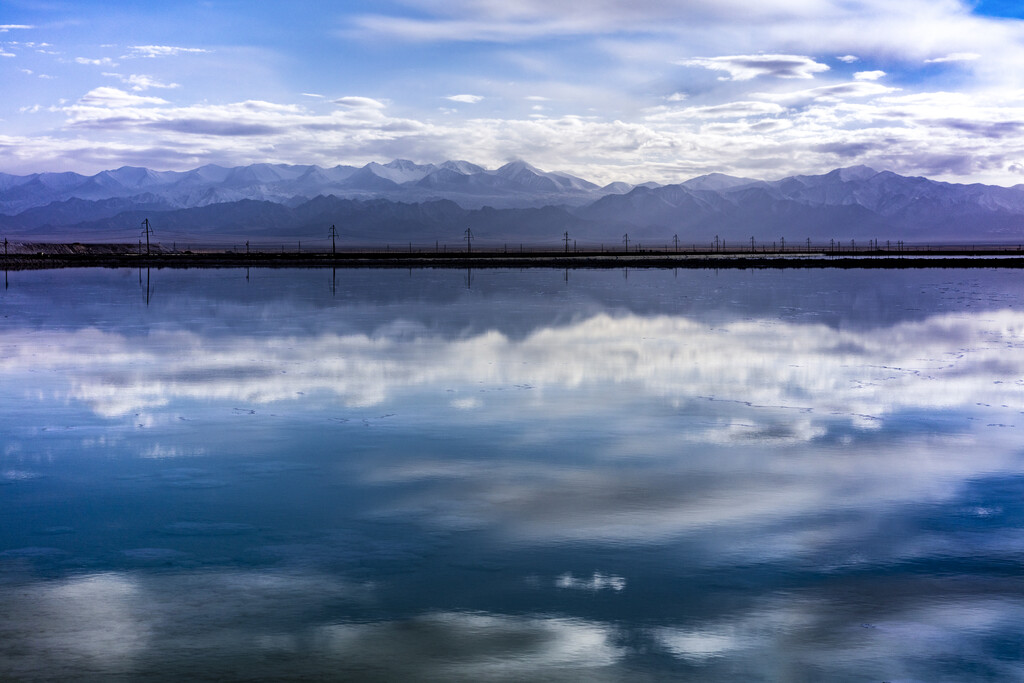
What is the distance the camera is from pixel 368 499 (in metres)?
12.9

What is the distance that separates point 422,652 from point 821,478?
800 centimetres

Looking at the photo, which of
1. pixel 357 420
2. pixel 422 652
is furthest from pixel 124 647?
pixel 357 420

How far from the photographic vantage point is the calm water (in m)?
8.41

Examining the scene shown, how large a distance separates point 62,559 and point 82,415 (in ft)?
28.9

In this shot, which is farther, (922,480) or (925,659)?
(922,480)

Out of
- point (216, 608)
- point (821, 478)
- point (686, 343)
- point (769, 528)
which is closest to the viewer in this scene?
point (216, 608)

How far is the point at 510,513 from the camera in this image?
1216cm

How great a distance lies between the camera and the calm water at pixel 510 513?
8414 millimetres

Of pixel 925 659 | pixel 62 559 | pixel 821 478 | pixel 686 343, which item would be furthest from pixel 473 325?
pixel 925 659

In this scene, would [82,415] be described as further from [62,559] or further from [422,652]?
[422,652]

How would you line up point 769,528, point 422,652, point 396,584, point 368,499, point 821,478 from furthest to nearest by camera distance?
point 821,478, point 368,499, point 769,528, point 396,584, point 422,652

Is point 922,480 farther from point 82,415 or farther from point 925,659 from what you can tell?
point 82,415

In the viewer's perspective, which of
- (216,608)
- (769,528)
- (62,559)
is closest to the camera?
(216,608)

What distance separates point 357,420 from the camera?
59.5 feet
